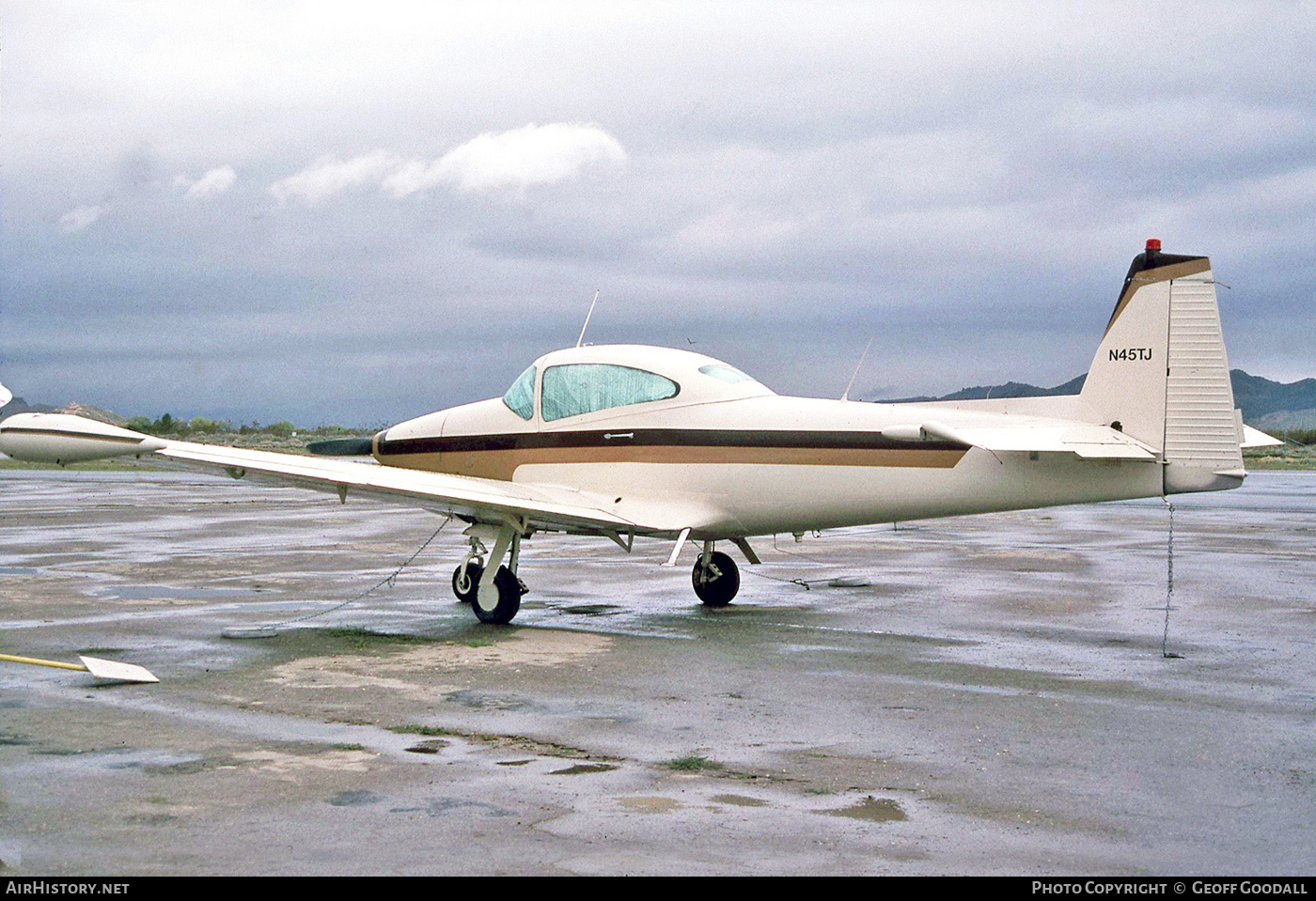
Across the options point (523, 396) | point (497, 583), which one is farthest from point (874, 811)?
point (523, 396)

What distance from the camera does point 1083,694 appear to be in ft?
29.5

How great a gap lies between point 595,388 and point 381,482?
291 cm

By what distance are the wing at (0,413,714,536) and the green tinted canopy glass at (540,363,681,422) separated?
36.7 inches

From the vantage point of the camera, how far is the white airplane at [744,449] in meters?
11.1

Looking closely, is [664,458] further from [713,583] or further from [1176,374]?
[1176,374]

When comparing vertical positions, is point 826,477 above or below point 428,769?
above

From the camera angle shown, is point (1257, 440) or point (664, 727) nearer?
point (664, 727)

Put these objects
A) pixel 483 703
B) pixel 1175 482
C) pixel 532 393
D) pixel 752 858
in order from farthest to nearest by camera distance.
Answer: pixel 532 393
pixel 1175 482
pixel 483 703
pixel 752 858

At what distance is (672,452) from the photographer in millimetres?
12953

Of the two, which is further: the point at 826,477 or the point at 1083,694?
the point at 826,477

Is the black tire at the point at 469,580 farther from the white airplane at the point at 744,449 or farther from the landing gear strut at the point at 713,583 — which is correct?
the landing gear strut at the point at 713,583
